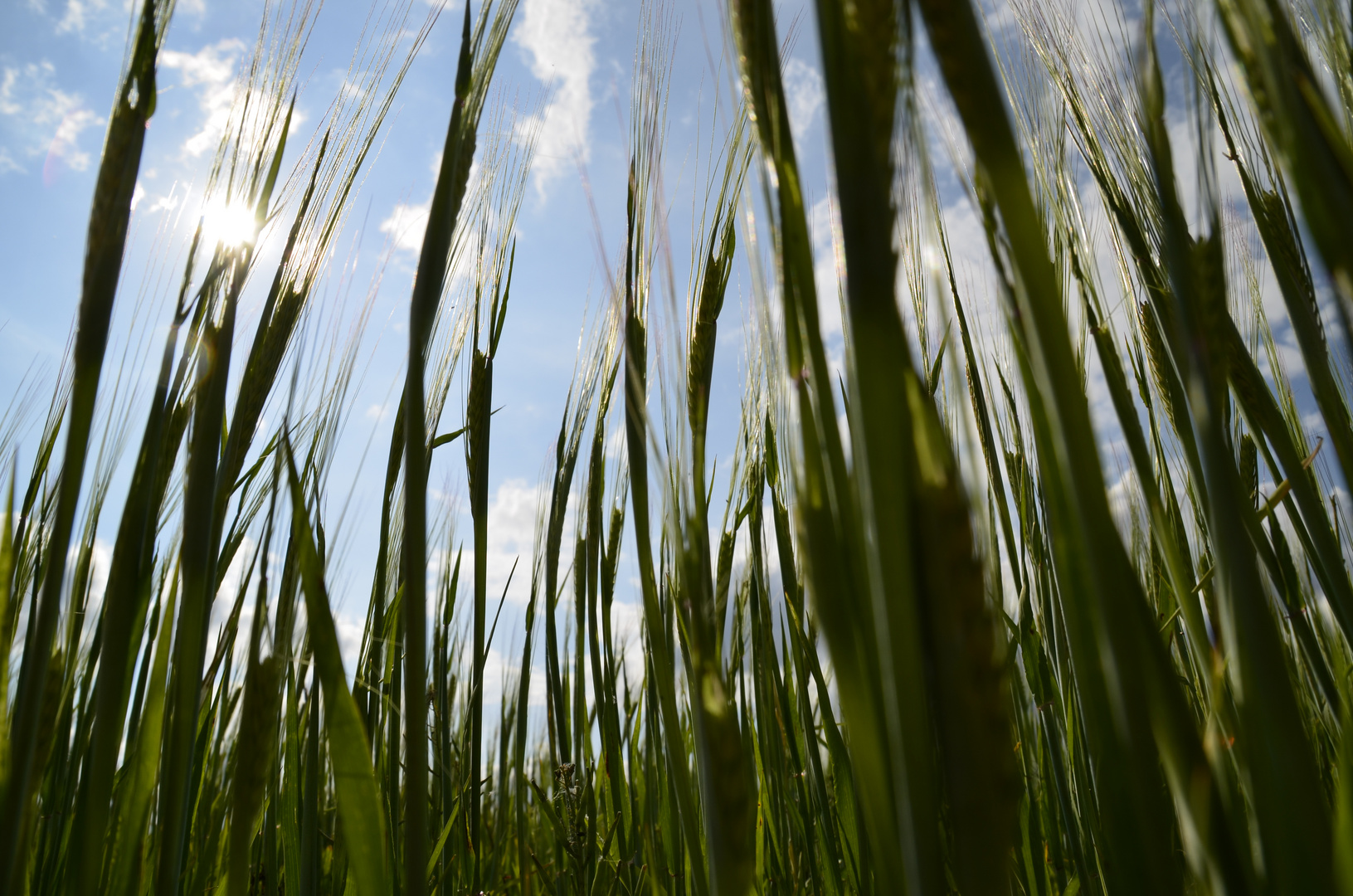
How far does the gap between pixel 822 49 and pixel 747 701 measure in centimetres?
131

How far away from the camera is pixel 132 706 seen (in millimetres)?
1085

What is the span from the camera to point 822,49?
0.35 metres

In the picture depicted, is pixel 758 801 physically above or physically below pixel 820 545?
below

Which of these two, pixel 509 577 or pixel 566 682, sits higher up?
pixel 509 577

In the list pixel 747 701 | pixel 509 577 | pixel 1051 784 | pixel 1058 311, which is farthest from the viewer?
pixel 509 577

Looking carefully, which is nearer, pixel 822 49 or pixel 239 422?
pixel 822 49

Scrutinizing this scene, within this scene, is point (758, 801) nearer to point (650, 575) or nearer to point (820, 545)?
point (650, 575)

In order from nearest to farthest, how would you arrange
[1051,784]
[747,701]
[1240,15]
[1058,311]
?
[1058,311] < [1240,15] < [1051,784] < [747,701]

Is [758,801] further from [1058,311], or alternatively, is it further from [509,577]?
[1058,311]

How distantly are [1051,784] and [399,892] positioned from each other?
1044mm

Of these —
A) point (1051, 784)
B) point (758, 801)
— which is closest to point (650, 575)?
point (758, 801)

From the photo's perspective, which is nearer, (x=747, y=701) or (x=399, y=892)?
(x=399, y=892)

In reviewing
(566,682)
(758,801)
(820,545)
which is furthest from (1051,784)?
(820,545)

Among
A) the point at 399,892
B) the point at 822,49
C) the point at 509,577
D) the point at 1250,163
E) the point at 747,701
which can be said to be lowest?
the point at 399,892
